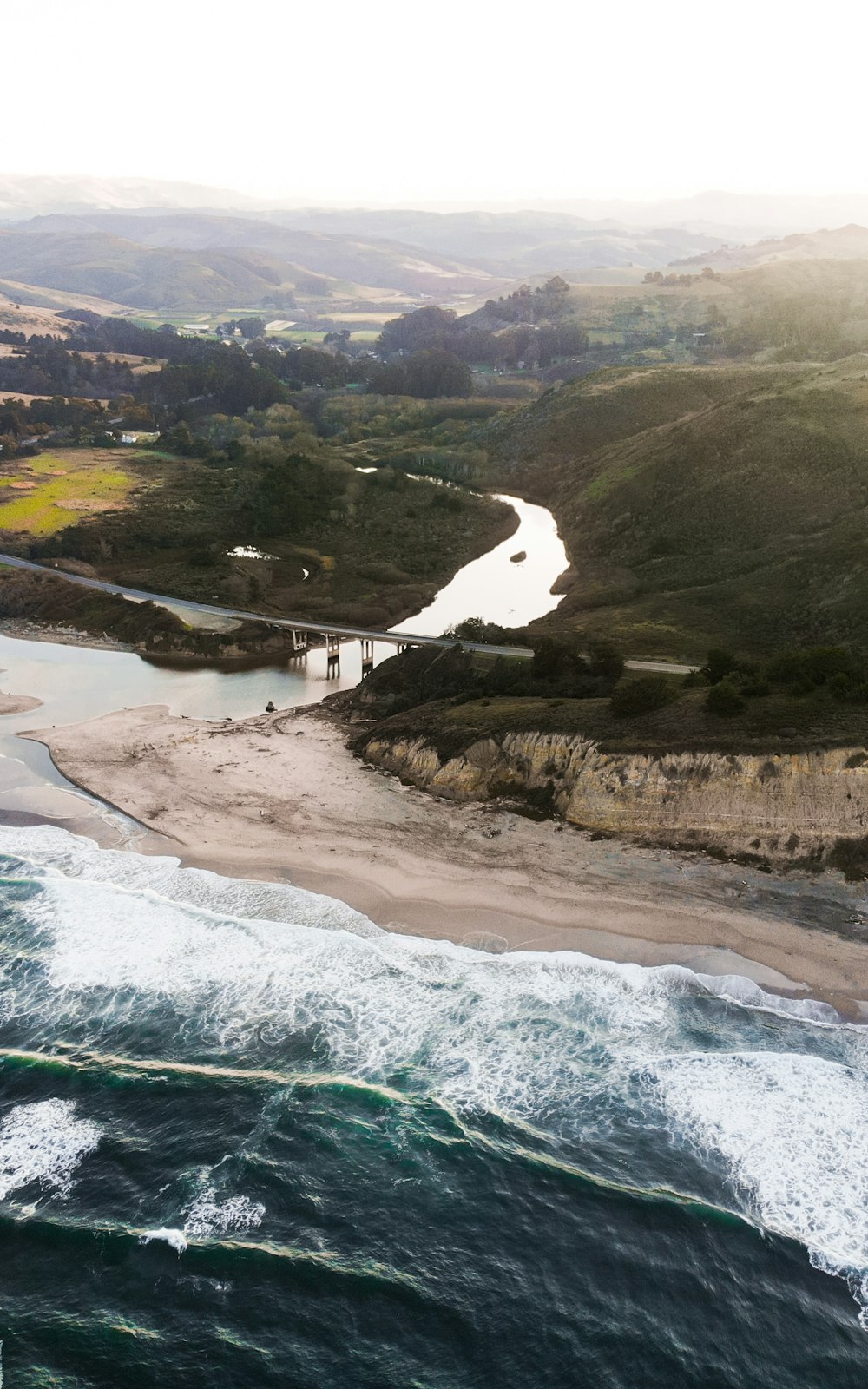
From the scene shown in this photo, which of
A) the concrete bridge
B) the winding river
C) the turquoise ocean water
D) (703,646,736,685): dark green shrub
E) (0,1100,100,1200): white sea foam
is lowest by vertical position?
(0,1100,100,1200): white sea foam

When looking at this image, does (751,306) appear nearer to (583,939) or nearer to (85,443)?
(85,443)

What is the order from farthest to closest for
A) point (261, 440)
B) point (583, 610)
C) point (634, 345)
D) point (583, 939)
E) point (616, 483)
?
point (634, 345) → point (261, 440) → point (616, 483) → point (583, 610) → point (583, 939)

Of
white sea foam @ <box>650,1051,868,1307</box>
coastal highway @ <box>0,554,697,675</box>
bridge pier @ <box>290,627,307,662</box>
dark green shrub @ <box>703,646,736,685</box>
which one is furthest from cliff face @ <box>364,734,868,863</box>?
bridge pier @ <box>290,627,307,662</box>

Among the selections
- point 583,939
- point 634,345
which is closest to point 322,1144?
point 583,939

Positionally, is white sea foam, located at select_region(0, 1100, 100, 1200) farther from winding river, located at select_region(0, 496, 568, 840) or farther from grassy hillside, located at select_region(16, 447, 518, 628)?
grassy hillside, located at select_region(16, 447, 518, 628)

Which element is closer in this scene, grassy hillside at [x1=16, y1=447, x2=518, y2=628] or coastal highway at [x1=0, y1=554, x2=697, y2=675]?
coastal highway at [x1=0, y1=554, x2=697, y2=675]
